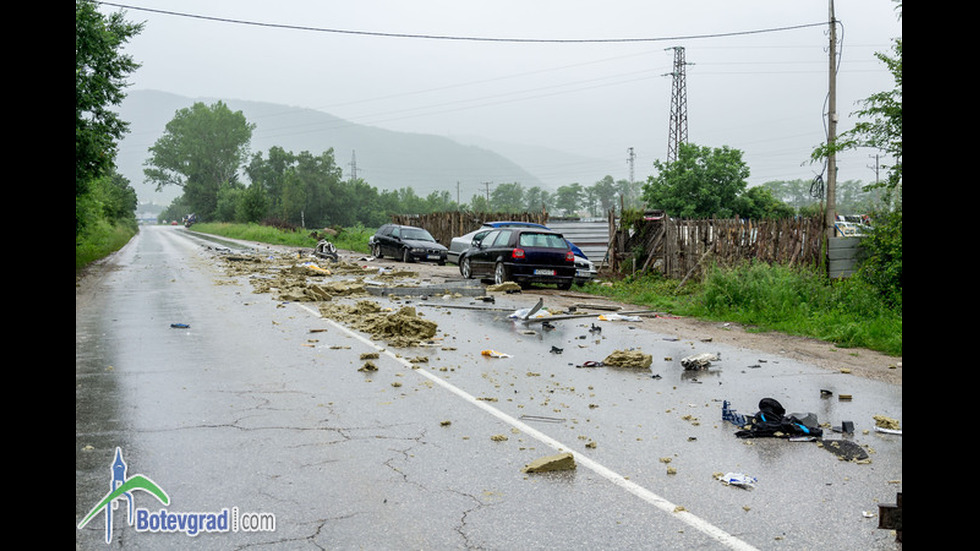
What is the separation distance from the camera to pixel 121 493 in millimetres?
4480

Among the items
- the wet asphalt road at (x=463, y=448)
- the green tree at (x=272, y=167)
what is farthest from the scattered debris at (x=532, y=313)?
the green tree at (x=272, y=167)

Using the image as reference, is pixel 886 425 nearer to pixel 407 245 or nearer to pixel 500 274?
pixel 500 274

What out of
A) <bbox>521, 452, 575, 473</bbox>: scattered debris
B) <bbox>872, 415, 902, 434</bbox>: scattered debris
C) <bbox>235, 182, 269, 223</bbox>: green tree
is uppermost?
<bbox>235, 182, 269, 223</bbox>: green tree

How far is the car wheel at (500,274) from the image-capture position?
754 inches

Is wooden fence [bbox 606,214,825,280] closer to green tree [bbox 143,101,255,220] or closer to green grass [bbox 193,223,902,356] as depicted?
green grass [bbox 193,223,902,356]

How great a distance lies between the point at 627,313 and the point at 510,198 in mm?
159561

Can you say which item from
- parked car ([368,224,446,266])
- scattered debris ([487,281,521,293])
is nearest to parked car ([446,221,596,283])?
parked car ([368,224,446,266])

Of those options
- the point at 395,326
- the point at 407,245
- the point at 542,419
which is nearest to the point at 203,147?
the point at 407,245

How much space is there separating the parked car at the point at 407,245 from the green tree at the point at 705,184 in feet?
63.5

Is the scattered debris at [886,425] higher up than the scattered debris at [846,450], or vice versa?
the scattered debris at [886,425]

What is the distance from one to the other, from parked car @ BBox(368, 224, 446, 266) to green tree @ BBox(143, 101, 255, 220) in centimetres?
10657

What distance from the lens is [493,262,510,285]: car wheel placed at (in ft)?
62.8

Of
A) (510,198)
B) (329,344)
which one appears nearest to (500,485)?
(329,344)

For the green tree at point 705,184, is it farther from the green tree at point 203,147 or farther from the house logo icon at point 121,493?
the green tree at point 203,147
